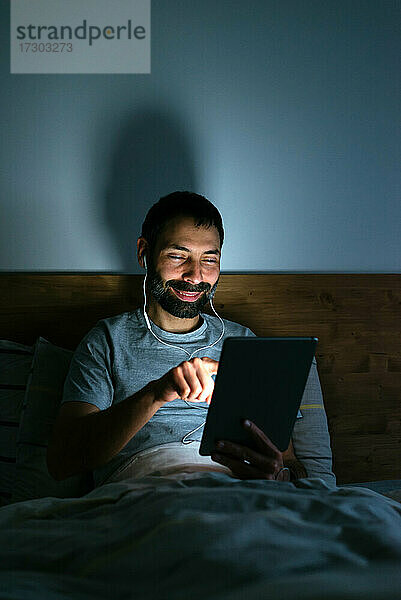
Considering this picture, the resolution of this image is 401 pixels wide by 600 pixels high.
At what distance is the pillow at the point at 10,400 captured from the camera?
4.51 ft

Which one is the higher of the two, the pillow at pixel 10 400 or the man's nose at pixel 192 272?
the man's nose at pixel 192 272

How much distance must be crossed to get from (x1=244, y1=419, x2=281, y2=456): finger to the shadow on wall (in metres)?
0.75

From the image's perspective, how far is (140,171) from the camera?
5.66 feet

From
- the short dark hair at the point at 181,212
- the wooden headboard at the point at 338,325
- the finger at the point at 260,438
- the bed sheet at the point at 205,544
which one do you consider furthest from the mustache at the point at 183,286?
the bed sheet at the point at 205,544

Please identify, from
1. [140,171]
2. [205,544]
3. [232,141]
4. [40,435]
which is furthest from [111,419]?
[232,141]

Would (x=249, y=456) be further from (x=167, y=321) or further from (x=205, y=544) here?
(x=167, y=321)

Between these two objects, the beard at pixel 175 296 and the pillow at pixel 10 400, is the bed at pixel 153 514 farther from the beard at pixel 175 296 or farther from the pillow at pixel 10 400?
the beard at pixel 175 296

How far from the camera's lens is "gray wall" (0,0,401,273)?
1672 millimetres

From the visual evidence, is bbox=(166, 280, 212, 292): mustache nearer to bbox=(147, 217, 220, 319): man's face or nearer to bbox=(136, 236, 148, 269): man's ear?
bbox=(147, 217, 220, 319): man's face

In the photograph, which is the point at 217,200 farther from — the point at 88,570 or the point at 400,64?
the point at 88,570

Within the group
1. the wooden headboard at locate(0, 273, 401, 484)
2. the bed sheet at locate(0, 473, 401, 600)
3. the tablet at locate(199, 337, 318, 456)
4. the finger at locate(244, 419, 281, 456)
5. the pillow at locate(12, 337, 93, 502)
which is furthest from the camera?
the wooden headboard at locate(0, 273, 401, 484)

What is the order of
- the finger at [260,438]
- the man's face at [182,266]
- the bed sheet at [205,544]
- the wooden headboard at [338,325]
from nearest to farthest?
the bed sheet at [205,544] < the finger at [260,438] < the man's face at [182,266] < the wooden headboard at [338,325]

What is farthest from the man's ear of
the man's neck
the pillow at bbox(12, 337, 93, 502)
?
the pillow at bbox(12, 337, 93, 502)

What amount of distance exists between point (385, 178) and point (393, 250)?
0.24 m
